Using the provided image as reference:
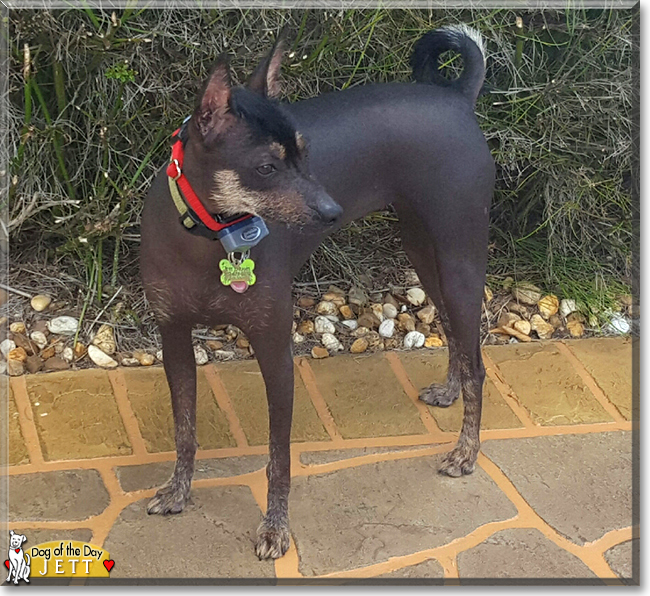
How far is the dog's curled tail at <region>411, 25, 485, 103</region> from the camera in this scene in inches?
110

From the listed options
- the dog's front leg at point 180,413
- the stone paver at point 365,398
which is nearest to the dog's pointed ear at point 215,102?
the dog's front leg at point 180,413

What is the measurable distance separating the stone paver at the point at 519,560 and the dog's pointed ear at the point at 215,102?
1458 mm

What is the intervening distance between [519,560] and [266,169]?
141 centimetres

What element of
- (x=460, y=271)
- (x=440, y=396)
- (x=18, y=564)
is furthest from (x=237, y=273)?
(x=440, y=396)

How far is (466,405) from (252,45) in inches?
66.8

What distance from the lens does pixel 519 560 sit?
2564mm

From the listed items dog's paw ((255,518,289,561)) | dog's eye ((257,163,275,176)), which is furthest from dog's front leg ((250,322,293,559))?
dog's eye ((257,163,275,176))

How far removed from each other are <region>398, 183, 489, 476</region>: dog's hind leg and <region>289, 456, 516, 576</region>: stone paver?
10 cm

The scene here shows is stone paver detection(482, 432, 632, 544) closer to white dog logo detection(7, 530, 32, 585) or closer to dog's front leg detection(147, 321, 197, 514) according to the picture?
dog's front leg detection(147, 321, 197, 514)

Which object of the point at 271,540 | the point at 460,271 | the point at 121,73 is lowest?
the point at 271,540

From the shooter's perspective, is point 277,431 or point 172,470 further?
point 172,470

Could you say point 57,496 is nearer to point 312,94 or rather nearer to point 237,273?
point 237,273

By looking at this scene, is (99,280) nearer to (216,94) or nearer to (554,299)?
(216,94)

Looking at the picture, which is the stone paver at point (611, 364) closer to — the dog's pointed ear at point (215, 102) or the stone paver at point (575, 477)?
the stone paver at point (575, 477)
